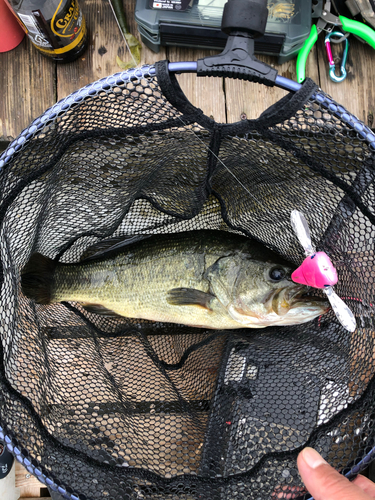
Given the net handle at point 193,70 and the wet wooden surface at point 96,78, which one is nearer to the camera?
the net handle at point 193,70

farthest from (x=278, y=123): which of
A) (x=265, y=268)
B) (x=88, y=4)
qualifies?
(x=88, y=4)

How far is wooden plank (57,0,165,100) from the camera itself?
7.54ft

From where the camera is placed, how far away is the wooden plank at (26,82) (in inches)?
89.7

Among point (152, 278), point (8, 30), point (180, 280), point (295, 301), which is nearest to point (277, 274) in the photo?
point (295, 301)

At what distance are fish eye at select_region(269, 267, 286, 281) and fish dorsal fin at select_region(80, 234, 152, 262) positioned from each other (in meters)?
0.76

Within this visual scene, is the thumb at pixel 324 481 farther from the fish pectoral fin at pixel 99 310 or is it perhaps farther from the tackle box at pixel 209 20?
the tackle box at pixel 209 20

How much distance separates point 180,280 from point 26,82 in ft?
5.60

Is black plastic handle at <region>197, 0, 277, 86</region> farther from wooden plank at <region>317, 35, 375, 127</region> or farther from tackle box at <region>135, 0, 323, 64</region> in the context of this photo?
wooden plank at <region>317, 35, 375, 127</region>

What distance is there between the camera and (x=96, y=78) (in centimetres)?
230

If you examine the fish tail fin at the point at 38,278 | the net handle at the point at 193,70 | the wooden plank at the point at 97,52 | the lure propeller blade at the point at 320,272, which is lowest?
the fish tail fin at the point at 38,278

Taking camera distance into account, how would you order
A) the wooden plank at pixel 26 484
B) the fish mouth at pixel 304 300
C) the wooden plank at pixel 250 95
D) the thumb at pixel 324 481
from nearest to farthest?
1. the thumb at pixel 324 481
2. the fish mouth at pixel 304 300
3. the wooden plank at pixel 26 484
4. the wooden plank at pixel 250 95

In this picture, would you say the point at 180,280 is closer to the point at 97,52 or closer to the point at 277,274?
the point at 277,274

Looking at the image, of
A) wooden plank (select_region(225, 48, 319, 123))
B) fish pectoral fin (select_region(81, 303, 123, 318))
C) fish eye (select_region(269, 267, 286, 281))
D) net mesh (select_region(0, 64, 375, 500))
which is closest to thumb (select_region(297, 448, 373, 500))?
net mesh (select_region(0, 64, 375, 500))

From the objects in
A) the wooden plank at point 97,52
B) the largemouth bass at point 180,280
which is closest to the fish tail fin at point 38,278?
the largemouth bass at point 180,280
